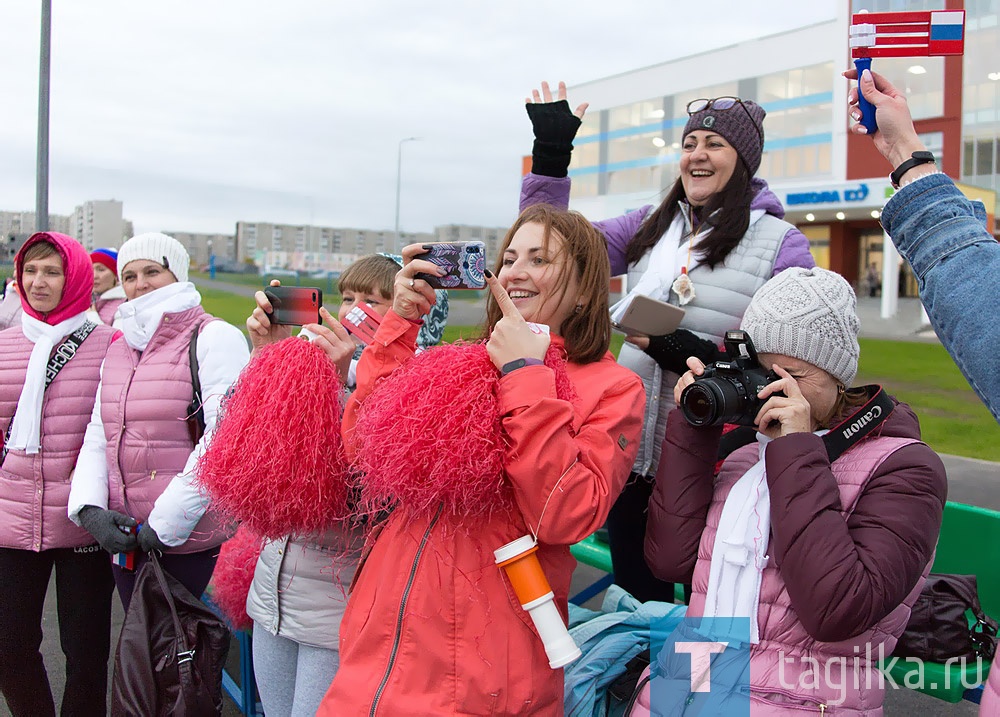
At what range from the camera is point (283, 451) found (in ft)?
6.50

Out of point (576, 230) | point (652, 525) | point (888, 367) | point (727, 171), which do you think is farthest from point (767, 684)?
point (888, 367)

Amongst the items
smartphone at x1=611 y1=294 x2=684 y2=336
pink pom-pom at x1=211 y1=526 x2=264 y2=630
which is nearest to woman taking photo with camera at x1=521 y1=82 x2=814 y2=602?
smartphone at x1=611 y1=294 x2=684 y2=336

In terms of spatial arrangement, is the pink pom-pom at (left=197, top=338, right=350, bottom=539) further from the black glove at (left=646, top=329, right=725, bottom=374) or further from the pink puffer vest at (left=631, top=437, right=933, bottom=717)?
the pink puffer vest at (left=631, top=437, right=933, bottom=717)

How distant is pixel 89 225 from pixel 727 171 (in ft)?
22.4

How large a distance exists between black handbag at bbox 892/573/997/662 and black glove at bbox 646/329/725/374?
3.30 feet

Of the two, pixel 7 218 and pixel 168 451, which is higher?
pixel 7 218

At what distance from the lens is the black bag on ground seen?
2.51 meters

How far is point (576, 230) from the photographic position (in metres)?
2.01

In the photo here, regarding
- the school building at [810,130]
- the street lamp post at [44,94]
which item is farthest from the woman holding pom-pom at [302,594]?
the school building at [810,130]

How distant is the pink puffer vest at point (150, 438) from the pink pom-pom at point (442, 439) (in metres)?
1.37

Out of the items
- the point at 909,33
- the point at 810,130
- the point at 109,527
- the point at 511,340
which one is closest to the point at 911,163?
the point at 909,33

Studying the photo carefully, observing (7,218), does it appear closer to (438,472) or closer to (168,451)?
(168,451)

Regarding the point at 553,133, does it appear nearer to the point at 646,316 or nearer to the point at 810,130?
the point at 646,316

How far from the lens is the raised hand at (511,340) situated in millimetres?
1703
